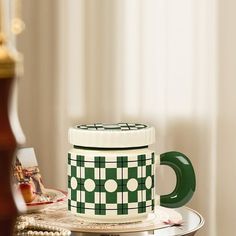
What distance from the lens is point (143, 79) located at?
1737 mm

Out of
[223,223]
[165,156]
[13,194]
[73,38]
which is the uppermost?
[73,38]

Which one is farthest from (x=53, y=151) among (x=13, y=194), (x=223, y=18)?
(x=13, y=194)

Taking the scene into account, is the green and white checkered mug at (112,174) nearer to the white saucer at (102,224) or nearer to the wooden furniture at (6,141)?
the white saucer at (102,224)

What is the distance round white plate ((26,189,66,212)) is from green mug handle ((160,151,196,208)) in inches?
9.7

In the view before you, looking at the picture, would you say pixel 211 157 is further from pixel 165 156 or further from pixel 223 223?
pixel 165 156

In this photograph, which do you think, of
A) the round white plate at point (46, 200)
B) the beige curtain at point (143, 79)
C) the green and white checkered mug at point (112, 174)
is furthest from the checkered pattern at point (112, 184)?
the beige curtain at point (143, 79)

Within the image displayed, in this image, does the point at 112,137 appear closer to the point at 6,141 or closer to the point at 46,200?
the point at 46,200

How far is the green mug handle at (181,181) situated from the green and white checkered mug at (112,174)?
0.26 feet

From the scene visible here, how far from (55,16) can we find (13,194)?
136 centimetres

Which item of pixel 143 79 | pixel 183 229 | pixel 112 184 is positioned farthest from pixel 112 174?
pixel 143 79

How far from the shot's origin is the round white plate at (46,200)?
129 centimetres

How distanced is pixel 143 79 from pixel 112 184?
67cm

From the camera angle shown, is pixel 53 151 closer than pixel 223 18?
No

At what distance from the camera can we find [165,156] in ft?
4.09
